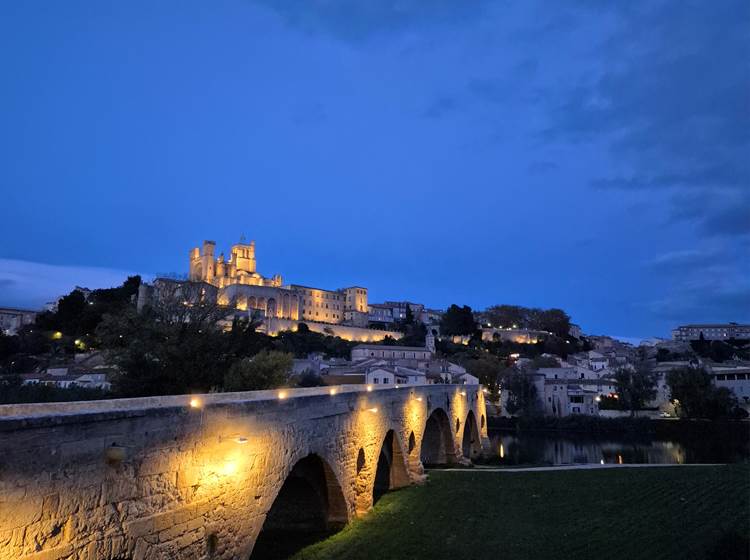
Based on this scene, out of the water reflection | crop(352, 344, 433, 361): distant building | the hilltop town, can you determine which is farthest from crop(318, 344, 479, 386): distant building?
crop(352, 344, 433, 361): distant building

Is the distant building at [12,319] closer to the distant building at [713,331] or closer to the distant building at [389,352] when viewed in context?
the distant building at [389,352]

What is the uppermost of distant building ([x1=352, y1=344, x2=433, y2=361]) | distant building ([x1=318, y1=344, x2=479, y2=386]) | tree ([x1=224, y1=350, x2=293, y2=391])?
distant building ([x1=352, y1=344, x2=433, y2=361])

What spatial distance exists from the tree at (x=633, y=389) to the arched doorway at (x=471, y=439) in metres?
21.3

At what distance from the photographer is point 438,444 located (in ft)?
92.0

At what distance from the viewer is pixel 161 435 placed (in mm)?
6445

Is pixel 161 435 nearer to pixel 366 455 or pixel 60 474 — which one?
pixel 60 474

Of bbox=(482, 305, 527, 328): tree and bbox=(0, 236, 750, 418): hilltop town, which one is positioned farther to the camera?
bbox=(482, 305, 527, 328): tree

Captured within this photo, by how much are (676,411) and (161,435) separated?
5473cm

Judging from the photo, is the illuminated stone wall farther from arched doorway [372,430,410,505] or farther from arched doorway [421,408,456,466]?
arched doorway [372,430,410,505]

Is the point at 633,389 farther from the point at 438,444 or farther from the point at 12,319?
the point at 12,319

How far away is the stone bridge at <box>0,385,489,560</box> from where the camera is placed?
4.84 meters

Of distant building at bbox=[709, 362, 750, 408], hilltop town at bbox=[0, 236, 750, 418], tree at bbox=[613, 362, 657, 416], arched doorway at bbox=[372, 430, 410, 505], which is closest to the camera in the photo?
arched doorway at bbox=[372, 430, 410, 505]

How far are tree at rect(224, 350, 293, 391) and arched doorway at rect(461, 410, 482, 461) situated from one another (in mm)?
14000

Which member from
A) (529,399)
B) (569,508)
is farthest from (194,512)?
(529,399)
